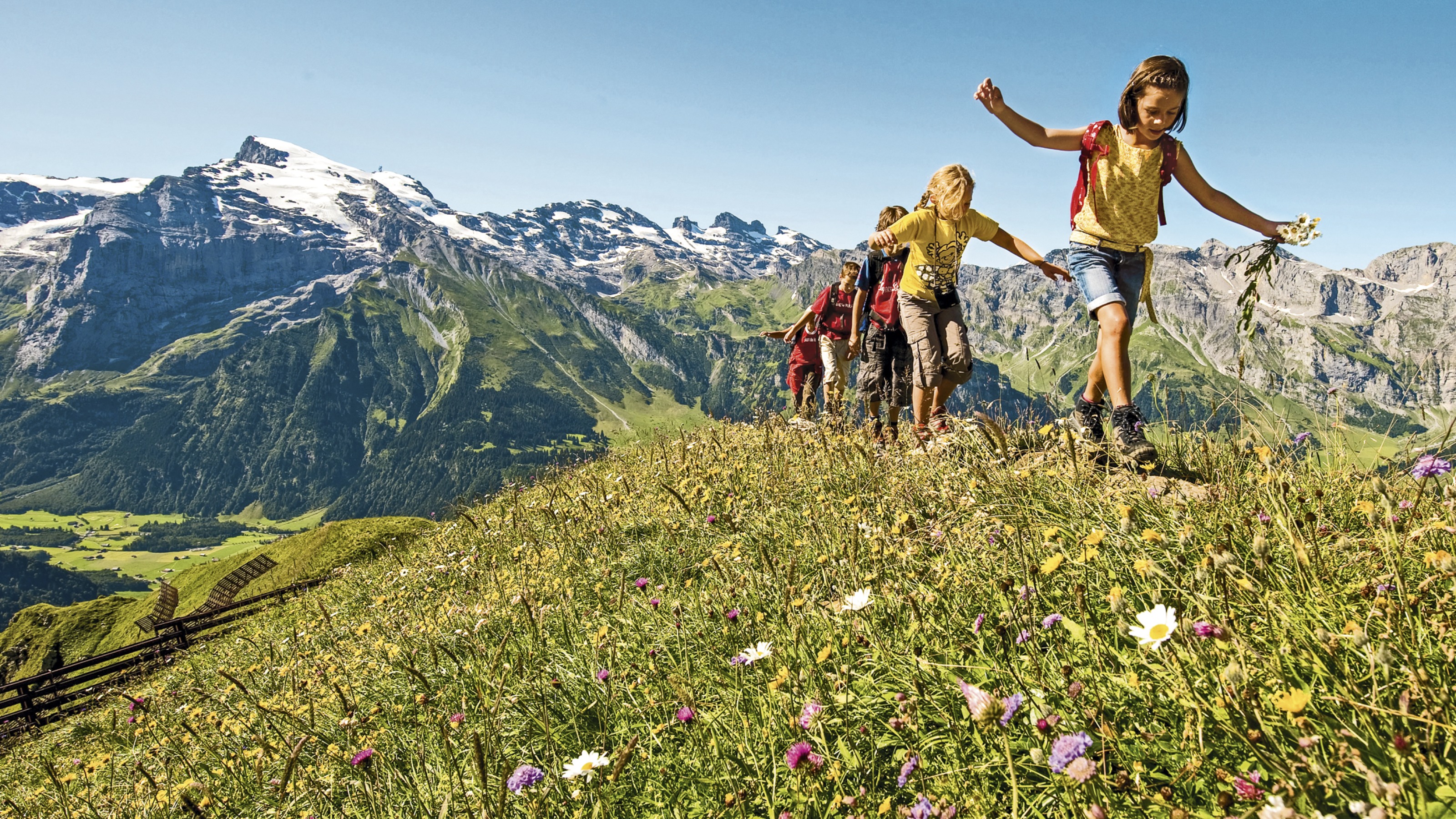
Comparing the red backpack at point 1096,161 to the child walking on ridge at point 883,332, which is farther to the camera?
the child walking on ridge at point 883,332

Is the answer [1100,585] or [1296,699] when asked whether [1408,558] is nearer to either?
[1100,585]

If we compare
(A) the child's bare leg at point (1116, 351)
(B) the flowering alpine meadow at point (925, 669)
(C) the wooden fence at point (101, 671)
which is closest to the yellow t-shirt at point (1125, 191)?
(A) the child's bare leg at point (1116, 351)

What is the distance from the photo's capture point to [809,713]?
7.41 ft

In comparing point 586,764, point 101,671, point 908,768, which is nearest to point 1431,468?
point 908,768

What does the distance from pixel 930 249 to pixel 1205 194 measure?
2.60m

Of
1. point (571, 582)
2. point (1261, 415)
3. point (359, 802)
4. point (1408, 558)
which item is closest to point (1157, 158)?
point (1261, 415)

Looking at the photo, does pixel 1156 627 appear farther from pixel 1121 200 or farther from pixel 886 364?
pixel 886 364

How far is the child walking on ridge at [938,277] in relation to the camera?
7484mm

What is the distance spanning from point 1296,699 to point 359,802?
3.33 metres

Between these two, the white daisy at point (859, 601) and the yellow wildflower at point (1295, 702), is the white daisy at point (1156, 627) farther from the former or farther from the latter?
the white daisy at point (859, 601)

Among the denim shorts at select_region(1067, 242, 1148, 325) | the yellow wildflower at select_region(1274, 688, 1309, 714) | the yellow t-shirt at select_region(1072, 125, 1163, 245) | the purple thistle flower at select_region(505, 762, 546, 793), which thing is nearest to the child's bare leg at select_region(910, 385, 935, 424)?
the denim shorts at select_region(1067, 242, 1148, 325)

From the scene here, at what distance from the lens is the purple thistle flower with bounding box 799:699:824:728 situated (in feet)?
7.02

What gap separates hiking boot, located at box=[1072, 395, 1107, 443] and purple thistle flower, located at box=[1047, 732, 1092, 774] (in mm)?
3955

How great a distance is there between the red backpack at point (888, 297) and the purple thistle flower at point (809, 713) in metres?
6.99
